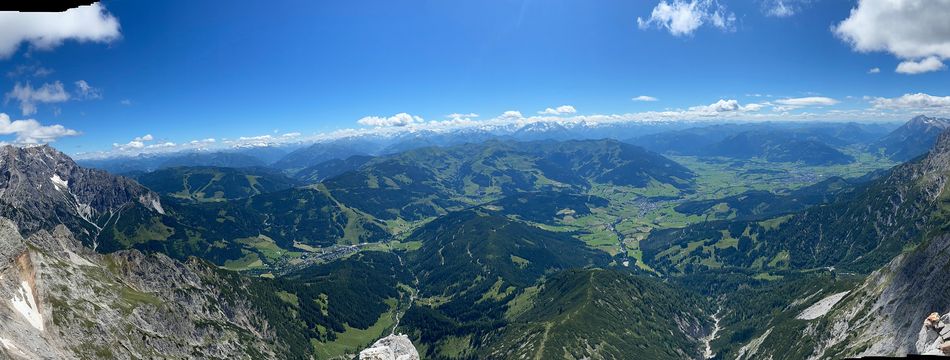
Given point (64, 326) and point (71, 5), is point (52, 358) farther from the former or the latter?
point (71, 5)

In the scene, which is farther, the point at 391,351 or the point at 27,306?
the point at 27,306

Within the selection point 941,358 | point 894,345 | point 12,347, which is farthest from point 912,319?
point 12,347

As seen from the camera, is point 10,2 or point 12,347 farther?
point 12,347

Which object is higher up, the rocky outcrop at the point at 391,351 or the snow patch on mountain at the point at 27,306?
the snow patch on mountain at the point at 27,306

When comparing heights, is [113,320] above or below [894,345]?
above

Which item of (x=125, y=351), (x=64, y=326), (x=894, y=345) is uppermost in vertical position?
(x=64, y=326)

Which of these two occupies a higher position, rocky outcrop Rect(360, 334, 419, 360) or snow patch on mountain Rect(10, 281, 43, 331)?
snow patch on mountain Rect(10, 281, 43, 331)

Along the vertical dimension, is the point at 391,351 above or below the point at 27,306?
below

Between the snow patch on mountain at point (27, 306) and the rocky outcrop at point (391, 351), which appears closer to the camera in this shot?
the rocky outcrop at point (391, 351)
